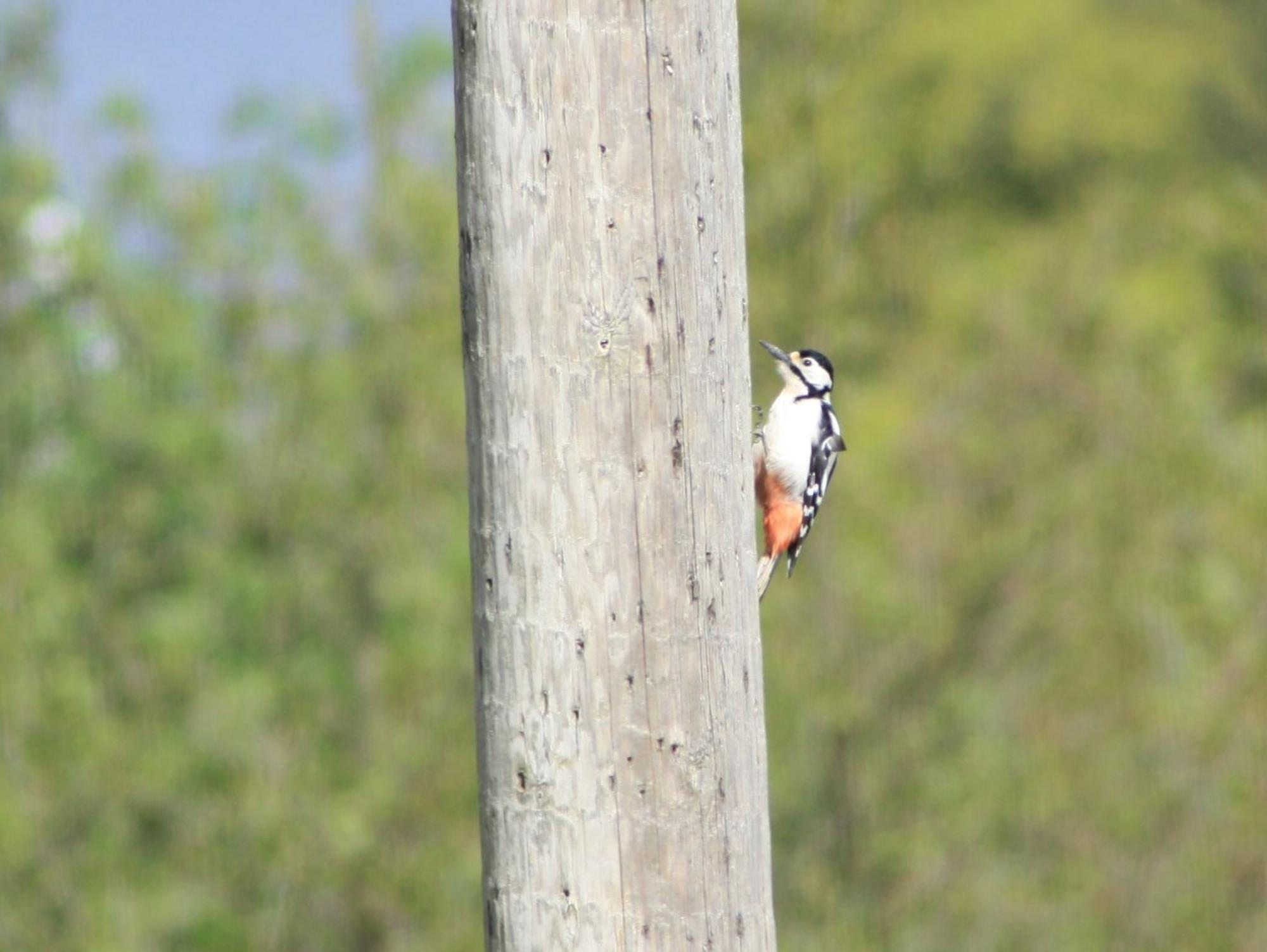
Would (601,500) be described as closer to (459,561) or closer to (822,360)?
(822,360)

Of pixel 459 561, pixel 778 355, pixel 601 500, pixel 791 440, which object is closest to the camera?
pixel 601 500

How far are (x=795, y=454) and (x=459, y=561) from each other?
3397mm

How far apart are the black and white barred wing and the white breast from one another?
19mm

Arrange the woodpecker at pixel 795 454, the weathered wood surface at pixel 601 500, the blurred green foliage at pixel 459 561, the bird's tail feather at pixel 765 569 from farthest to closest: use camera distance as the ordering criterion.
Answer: the blurred green foliage at pixel 459 561
the woodpecker at pixel 795 454
the bird's tail feather at pixel 765 569
the weathered wood surface at pixel 601 500

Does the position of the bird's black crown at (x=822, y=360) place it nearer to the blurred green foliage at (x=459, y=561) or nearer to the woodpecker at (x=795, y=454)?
the woodpecker at (x=795, y=454)

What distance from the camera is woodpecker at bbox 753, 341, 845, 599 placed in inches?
189

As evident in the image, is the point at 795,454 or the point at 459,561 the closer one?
the point at 795,454

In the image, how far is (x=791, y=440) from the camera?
492cm

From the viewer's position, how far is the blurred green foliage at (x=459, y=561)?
7.91 metres

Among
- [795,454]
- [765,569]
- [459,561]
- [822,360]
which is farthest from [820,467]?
[459,561]

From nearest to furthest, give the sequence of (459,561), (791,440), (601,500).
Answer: (601,500) → (791,440) → (459,561)

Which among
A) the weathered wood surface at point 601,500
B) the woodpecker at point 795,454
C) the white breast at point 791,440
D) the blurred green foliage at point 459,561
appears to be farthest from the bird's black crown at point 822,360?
the blurred green foliage at point 459,561

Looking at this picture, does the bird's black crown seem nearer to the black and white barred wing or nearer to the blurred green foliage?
the black and white barred wing

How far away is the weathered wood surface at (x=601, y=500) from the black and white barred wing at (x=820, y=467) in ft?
8.73
